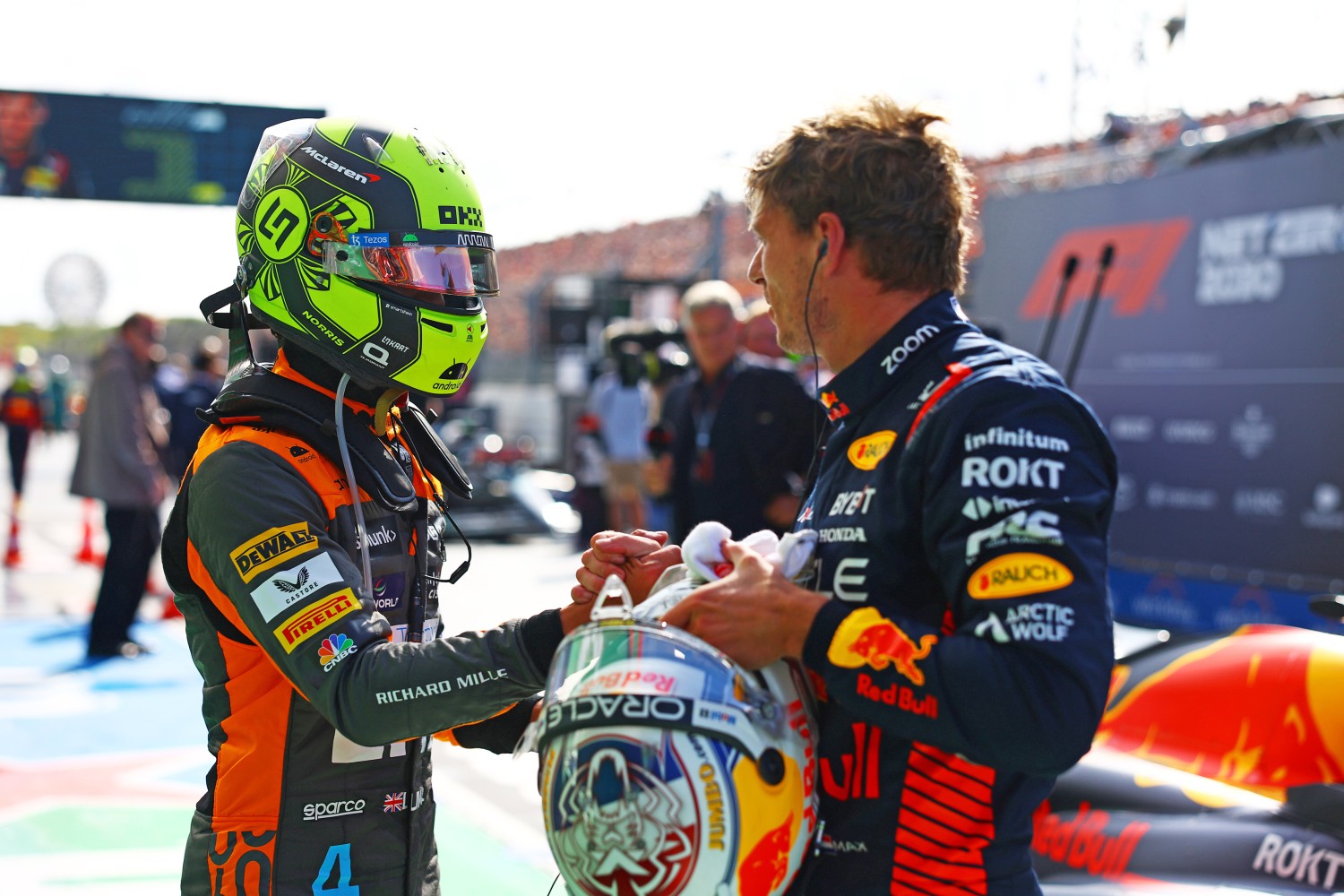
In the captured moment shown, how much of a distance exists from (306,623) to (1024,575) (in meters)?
1.02

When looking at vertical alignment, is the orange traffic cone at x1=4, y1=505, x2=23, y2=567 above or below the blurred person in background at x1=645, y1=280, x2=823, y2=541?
below

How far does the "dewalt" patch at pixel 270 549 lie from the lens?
1.85 metres

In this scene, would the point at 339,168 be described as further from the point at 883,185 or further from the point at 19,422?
the point at 19,422

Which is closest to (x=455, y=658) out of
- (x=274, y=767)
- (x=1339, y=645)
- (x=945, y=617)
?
(x=274, y=767)

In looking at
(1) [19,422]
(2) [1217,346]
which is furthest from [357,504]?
(1) [19,422]

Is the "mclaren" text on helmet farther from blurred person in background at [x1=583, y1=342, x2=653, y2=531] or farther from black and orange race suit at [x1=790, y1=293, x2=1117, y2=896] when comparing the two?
blurred person in background at [x1=583, y1=342, x2=653, y2=531]

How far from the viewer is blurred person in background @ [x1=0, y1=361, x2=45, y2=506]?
13.1 m

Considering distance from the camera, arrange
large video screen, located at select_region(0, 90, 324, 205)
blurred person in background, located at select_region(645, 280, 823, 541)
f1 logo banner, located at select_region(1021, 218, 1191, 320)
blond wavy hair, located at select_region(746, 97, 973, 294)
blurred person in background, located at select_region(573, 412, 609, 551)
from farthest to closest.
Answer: blurred person in background, located at select_region(573, 412, 609, 551) < large video screen, located at select_region(0, 90, 324, 205) < f1 logo banner, located at select_region(1021, 218, 1191, 320) < blurred person in background, located at select_region(645, 280, 823, 541) < blond wavy hair, located at select_region(746, 97, 973, 294)

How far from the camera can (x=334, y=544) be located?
1908 mm

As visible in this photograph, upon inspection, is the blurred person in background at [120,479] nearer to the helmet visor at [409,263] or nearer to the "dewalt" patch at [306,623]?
the helmet visor at [409,263]

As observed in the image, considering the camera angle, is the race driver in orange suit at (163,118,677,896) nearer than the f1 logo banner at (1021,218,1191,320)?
Yes

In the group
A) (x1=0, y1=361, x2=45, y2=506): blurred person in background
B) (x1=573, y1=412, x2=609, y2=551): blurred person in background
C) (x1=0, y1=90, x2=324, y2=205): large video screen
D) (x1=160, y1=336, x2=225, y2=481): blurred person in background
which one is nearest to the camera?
(x1=160, y1=336, x2=225, y2=481): blurred person in background

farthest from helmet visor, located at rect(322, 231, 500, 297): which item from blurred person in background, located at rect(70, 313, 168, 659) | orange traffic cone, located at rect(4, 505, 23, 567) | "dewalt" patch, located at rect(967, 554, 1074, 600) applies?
orange traffic cone, located at rect(4, 505, 23, 567)

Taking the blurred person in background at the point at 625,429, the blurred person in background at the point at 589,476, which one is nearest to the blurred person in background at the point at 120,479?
the blurred person in background at the point at 625,429
